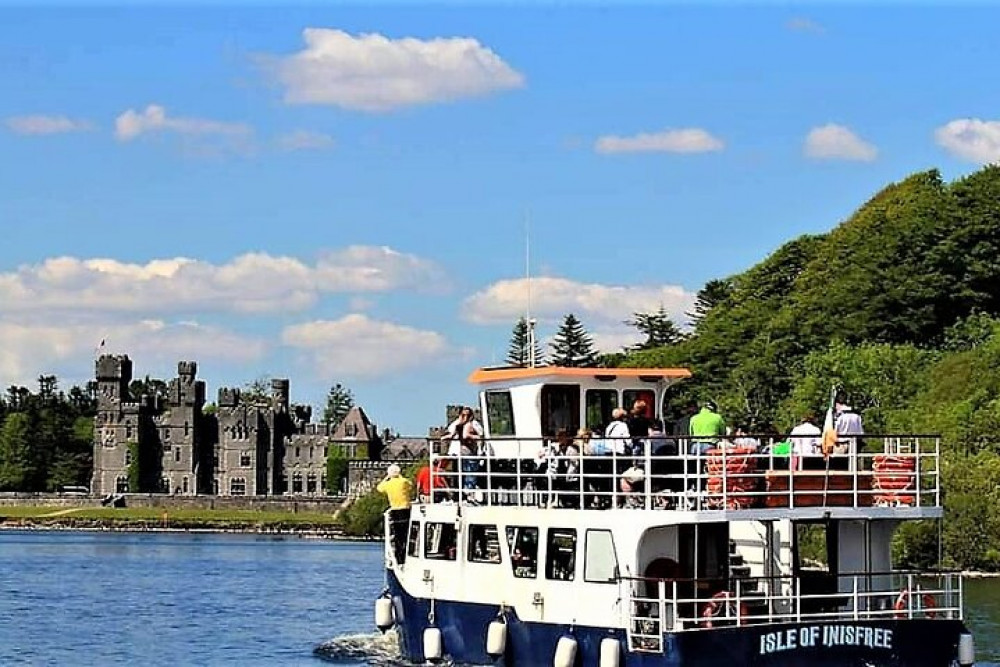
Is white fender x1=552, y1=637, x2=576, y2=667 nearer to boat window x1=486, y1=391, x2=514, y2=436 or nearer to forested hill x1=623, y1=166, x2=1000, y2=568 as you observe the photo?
boat window x1=486, y1=391, x2=514, y2=436

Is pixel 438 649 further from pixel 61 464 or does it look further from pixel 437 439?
pixel 61 464

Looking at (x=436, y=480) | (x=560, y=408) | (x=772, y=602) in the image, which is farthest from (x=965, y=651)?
(x=436, y=480)

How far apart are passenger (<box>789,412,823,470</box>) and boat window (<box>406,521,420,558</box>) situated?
7458 mm

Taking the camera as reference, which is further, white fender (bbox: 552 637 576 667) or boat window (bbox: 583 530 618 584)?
boat window (bbox: 583 530 618 584)

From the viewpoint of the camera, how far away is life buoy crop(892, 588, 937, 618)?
Result: 29344mm

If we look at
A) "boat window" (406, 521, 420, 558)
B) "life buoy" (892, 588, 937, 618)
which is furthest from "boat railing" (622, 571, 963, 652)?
"boat window" (406, 521, 420, 558)

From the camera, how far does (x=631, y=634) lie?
2823 centimetres

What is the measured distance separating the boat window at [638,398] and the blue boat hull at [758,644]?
4.20 m

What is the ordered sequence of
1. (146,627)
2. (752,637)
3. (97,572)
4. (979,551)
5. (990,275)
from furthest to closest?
(990,275), (97,572), (979,551), (146,627), (752,637)

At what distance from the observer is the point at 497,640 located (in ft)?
102

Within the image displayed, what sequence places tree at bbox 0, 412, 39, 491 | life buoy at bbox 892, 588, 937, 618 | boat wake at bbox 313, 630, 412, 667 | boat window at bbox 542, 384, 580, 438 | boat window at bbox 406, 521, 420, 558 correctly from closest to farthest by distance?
life buoy at bbox 892, 588, 937, 618
boat window at bbox 542, 384, 580, 438
boat window at bbox 406, 521, 420, 558
boat wake at bbox 313, 630, 412, 667
tree at bbox 0, 412, 39, 491

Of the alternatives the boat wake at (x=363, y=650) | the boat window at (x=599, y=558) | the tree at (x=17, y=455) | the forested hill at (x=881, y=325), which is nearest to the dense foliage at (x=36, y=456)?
the tree at (x=17, y=455)

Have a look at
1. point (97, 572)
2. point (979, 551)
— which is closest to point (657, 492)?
point (979, 551)

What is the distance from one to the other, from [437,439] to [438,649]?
3.26 metres
